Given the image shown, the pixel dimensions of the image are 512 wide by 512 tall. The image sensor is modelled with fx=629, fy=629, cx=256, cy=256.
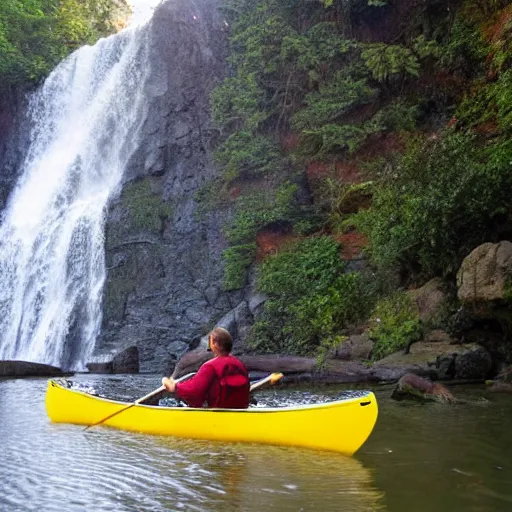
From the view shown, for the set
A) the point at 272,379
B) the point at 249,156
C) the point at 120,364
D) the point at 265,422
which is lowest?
the point at 265,422

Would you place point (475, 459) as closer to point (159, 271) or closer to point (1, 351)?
point (159, 271)

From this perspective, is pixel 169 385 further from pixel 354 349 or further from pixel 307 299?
pixel 307 299

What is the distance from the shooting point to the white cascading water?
1744cm

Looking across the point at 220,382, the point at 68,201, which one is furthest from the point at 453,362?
the point at 68,201

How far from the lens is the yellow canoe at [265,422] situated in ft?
16.6

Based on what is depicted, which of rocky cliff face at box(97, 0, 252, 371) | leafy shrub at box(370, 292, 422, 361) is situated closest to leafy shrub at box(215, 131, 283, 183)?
rocky cliff face at box(97, 0, 252, 371)

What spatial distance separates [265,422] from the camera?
5.43 metres

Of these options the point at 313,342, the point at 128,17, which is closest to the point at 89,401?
the point at 313,342

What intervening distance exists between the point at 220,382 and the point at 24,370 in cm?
940

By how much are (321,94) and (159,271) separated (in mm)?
6650

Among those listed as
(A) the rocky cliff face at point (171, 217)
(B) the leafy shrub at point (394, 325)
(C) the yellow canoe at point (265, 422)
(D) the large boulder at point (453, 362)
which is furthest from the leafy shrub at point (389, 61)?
(C) the yellow canoe at point (265, 422)

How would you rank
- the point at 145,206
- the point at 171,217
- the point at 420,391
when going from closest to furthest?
the point at 420,391 < the point at 171,217 < the point at 145,206

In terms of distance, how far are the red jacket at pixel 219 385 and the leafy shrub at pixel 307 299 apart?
5.89 metres

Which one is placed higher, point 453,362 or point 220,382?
point 453,362
